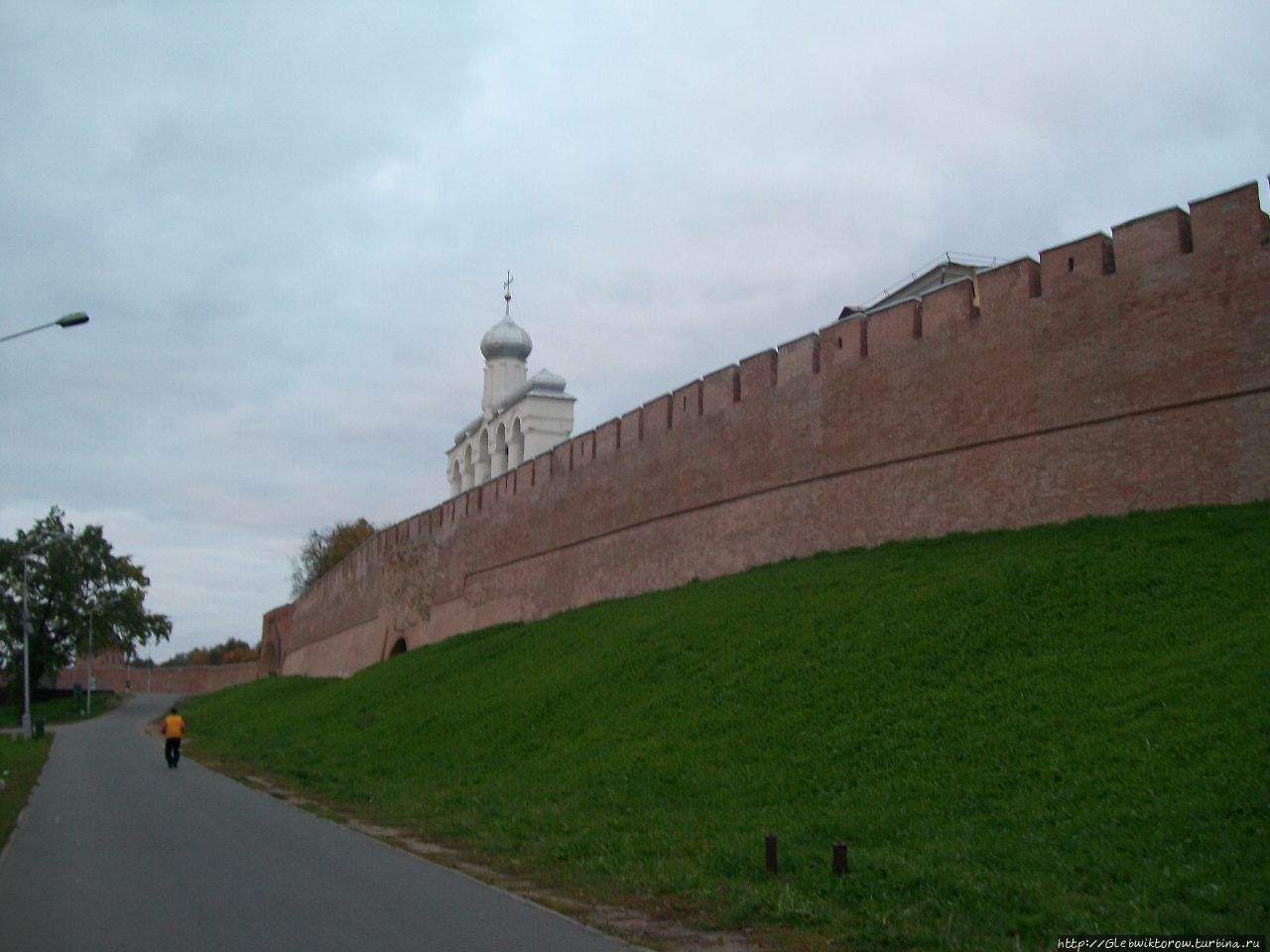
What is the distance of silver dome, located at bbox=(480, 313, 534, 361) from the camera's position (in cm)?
3944

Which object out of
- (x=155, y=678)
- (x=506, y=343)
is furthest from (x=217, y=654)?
(x=506, y=343)

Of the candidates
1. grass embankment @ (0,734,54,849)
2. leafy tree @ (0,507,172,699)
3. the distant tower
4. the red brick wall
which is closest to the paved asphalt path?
grass embankment @ (0,734,54,849)

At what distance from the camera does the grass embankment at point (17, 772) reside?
1226 centimetres

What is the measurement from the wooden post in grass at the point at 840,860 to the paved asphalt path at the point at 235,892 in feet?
5.05

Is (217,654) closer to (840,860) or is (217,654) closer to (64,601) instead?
(64,601)

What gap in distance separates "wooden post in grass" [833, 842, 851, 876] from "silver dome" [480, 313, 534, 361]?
32991 millimetres

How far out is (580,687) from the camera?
16062 mm

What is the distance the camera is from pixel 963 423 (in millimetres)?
16484

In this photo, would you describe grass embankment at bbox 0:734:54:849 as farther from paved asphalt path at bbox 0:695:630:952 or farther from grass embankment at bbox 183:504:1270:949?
grass embankment at bbox 183:504:1270:949

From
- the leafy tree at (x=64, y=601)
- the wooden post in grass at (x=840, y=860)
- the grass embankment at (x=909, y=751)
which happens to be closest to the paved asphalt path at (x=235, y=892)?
Answer: the grass embankment at (x=909, y=751)

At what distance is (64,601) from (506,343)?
21.3 metres

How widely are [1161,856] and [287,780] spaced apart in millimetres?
12218

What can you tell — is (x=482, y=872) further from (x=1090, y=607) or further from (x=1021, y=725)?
(x=1090, y=607)

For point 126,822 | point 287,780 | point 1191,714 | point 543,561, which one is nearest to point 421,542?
point 543,561
